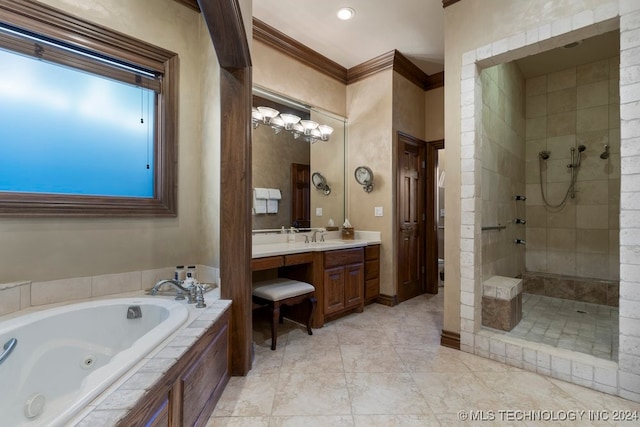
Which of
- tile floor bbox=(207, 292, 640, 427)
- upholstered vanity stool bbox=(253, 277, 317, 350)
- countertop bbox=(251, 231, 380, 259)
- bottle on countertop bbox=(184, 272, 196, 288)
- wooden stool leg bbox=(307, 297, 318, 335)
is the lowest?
tile floor bbox=(207, 292, 640, 427)

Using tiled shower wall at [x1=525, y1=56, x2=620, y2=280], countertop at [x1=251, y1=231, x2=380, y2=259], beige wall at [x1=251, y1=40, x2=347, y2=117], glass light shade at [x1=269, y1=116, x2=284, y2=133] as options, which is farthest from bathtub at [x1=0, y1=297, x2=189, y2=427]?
tiled shower wall at [x1=525, y1=56, x2=620, y2=280]

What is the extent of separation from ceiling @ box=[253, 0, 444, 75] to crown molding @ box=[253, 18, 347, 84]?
0.15 feet

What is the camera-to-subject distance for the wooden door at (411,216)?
3.58 metres

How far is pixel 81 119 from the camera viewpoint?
1992 mm

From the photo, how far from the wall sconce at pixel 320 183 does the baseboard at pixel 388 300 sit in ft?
4.68

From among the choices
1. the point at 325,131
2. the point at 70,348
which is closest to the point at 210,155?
the point at 70,348

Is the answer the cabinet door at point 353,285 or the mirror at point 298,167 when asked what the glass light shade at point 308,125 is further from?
the cabinet door at point 353,285

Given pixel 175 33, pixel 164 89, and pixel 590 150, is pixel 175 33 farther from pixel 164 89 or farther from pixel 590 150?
pixel 590 150

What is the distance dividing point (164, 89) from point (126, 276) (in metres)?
1.46

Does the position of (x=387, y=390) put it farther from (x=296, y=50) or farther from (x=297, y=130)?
(x=296, y=50)

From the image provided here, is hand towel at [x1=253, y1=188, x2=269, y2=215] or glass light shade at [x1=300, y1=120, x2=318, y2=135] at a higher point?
glass light shade at [x1=300, y1=120, x2=318, y2=135]

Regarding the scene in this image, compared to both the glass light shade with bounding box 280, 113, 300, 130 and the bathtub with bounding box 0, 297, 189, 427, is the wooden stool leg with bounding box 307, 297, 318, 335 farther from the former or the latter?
the glass light shade with bounding box 280, 113, 300, 130

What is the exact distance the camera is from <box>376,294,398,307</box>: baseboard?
3430mm

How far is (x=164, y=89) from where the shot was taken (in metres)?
2.29
